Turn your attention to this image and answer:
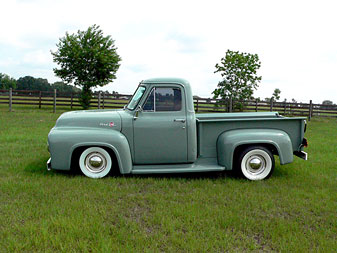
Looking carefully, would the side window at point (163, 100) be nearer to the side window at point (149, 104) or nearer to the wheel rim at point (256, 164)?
the side window at point (149, 104)

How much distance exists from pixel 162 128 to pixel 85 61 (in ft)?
85.8

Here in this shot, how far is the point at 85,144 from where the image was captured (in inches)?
211

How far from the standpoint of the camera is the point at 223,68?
2791 cm

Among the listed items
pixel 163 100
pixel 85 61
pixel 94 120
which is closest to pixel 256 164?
pixel 163 100

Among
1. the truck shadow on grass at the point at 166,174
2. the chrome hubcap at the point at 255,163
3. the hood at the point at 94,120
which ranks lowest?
the truck shadow on grass at the point at 166,174

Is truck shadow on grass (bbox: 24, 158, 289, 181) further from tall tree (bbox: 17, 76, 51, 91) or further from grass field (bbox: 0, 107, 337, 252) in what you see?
tall tree (bbox: 17, 76, 51, 91)

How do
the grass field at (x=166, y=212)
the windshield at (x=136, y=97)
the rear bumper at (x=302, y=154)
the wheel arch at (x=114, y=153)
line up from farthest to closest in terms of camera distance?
the rear bumper at (x=302, y=154) → the windshield at (x=136, y=97) → the wheel arch at (x=114, y=153) → the grass field at (x=166, y=212)

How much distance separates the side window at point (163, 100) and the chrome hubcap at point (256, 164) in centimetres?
166

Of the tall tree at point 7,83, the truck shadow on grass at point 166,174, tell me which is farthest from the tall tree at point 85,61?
the tall tree at point 7,83

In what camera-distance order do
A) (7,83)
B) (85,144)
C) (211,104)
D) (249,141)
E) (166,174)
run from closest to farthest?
(85,144) → (249,141) → (166,174) → (211,104) → (7,83)

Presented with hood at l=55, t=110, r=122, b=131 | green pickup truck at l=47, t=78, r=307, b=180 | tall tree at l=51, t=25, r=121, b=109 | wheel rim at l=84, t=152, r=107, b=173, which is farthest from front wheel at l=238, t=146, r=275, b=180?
tall tree at l=51, t=25, r=121, b=109

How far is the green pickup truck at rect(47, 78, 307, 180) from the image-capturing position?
5430 mm

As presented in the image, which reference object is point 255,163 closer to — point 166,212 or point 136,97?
point 166,212

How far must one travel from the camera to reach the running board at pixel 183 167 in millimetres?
5477
